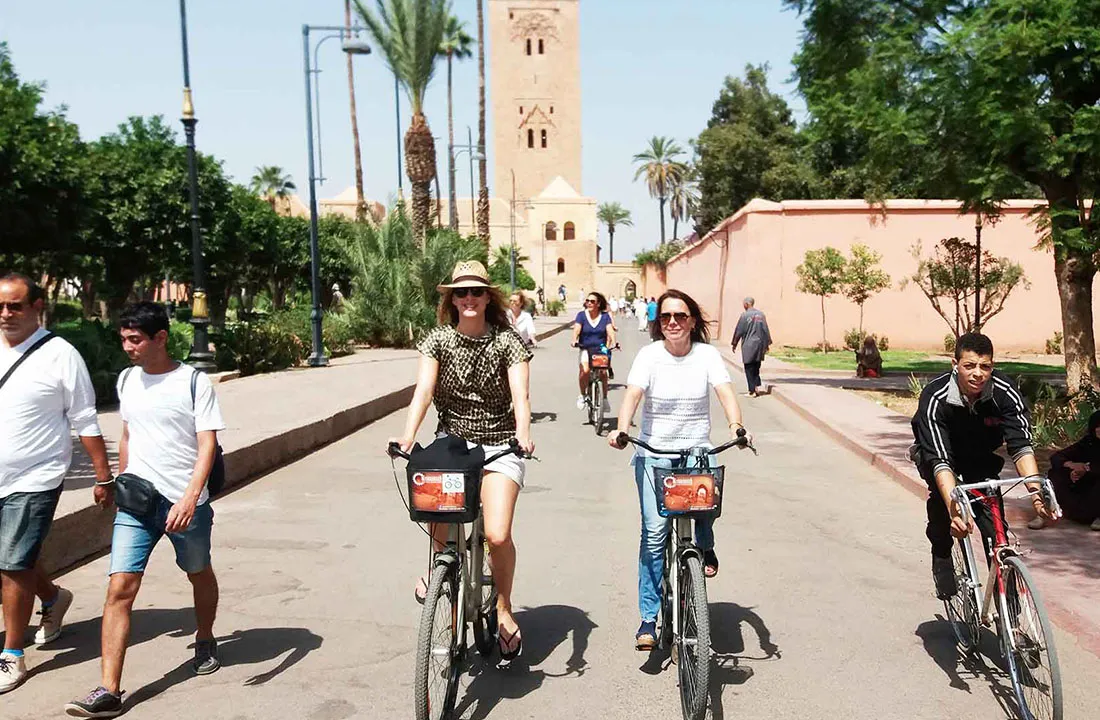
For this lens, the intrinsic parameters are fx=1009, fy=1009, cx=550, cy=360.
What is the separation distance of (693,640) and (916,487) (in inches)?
213

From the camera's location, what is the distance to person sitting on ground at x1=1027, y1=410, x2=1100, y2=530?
6.98m

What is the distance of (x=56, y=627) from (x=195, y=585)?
104cm

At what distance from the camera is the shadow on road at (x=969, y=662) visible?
14.2 ft

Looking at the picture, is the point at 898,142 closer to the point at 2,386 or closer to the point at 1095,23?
the point at 1095,23

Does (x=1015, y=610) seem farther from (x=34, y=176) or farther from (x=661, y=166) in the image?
(x=661, y=166)

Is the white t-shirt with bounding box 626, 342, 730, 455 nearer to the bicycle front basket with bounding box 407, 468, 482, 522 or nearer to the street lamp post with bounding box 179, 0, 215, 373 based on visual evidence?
the bicycle front basket with bounding box 407, 468, 482, 522

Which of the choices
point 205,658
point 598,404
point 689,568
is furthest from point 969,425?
point 598,404

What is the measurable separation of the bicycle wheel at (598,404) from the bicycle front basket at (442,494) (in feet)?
29.6

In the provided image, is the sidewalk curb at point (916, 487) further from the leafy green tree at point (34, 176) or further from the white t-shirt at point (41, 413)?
the leafy green tree at point (34, 176)

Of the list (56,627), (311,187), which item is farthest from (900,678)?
(311,187)

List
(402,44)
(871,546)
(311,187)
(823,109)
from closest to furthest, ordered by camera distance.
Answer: (871,546) → (823,109) → (311,187) → (402,44)

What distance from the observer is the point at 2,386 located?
432 cm

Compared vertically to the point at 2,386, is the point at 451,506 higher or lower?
lower

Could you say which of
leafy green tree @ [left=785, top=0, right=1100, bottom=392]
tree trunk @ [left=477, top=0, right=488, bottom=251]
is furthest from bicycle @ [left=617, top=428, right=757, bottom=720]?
tree trunk @ [left=477, top=0, right=488, bottom=251]
